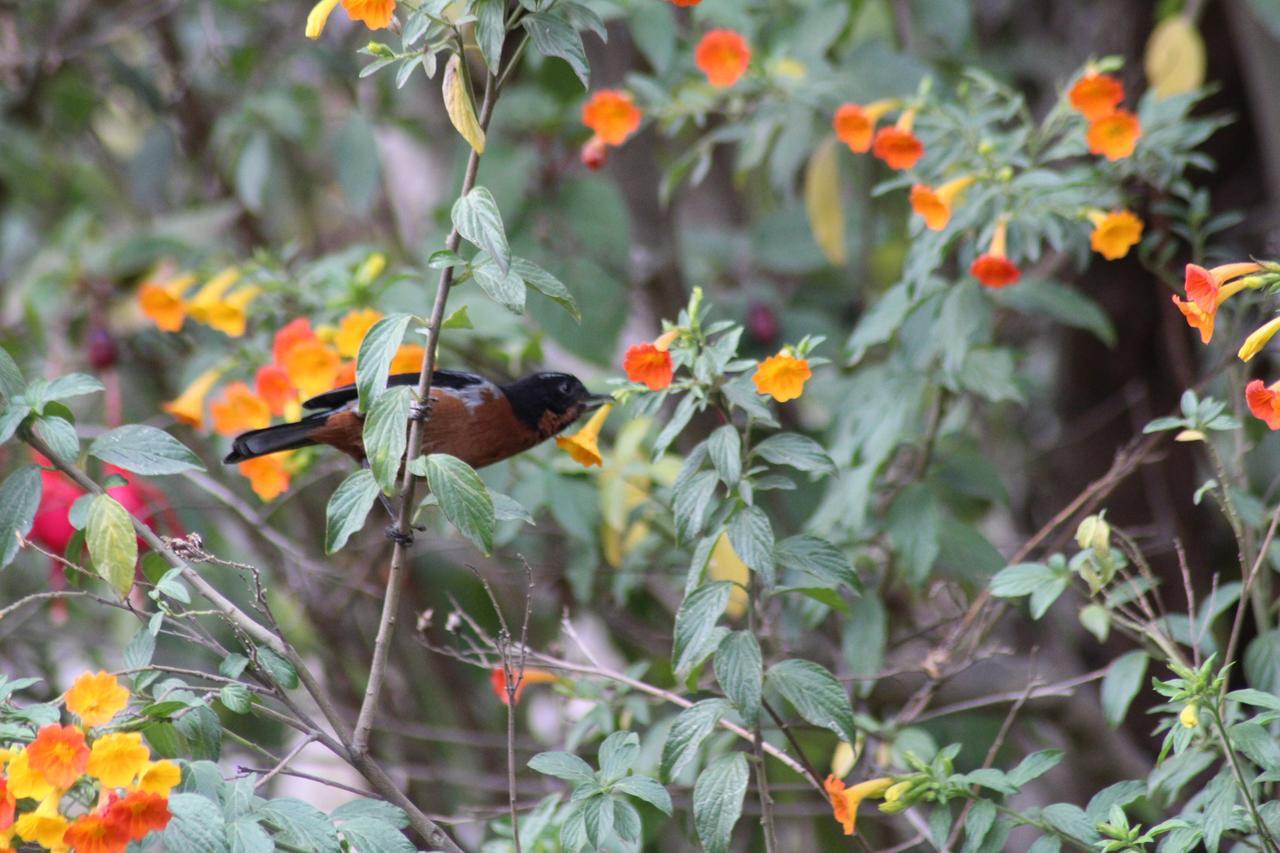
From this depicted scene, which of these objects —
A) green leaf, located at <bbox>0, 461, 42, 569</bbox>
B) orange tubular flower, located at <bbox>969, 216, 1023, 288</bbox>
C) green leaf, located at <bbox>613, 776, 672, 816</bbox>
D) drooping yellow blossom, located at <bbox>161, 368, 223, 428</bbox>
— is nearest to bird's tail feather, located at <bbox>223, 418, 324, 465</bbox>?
drooping yellow blossom, located at <bbox>161, 368, 223, 428</bbox>

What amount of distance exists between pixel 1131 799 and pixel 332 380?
1.81 meters

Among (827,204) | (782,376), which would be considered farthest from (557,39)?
(827,204)

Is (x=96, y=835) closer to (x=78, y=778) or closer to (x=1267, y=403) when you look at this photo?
(x=78, y=778)

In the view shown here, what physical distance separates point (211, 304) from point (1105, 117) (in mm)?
2080

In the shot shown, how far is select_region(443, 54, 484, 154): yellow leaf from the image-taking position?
180 cm

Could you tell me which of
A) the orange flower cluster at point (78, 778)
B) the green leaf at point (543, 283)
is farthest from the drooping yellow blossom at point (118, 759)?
the green leaf at point (543, 283)

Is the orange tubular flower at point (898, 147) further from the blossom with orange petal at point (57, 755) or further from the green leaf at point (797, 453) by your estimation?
the blossom with orange petal at point (57, 755)

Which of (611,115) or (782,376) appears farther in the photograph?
(611,115)

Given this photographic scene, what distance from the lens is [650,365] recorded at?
201cm

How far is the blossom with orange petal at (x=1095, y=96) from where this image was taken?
265 cm

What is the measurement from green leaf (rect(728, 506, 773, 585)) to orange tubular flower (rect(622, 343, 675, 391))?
237mm

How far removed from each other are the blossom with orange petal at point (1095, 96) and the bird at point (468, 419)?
3.81 feet

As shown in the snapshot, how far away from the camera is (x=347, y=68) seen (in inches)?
175

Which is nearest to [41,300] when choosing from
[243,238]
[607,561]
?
[243,238]
